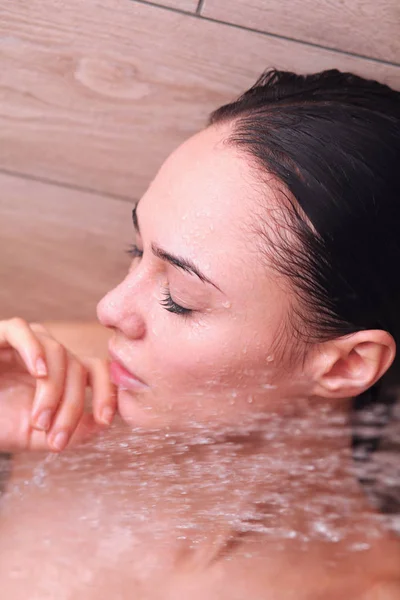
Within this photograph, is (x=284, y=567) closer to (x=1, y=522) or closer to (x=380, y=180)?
(x=1, y=522)

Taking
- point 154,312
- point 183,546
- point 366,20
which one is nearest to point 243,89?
point 366,20

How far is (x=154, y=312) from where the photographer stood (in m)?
0.72

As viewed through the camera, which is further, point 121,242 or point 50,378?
point 121,242

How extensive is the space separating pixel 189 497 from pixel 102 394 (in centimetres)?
19

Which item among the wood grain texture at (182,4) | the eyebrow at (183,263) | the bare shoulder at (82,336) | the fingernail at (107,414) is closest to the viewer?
the eyebrow at (183,263)

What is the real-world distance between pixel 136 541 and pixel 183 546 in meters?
0.06

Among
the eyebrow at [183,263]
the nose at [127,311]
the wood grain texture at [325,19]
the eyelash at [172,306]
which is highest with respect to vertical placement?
the wood grain texture at [325,19]

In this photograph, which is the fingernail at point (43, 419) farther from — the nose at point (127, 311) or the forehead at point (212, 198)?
Result: the forehead at point (212, 198)

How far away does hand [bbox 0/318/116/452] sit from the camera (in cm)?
74

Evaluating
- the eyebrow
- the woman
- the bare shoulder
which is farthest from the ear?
the bare shoulder

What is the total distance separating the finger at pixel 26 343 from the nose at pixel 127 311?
9cm

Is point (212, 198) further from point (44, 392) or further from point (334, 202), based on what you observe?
point (44, 392)

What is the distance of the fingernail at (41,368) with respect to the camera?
73 centimetres

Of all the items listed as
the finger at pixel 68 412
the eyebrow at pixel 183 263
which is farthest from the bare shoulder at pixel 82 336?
the eyebrow at pixel 183 263
